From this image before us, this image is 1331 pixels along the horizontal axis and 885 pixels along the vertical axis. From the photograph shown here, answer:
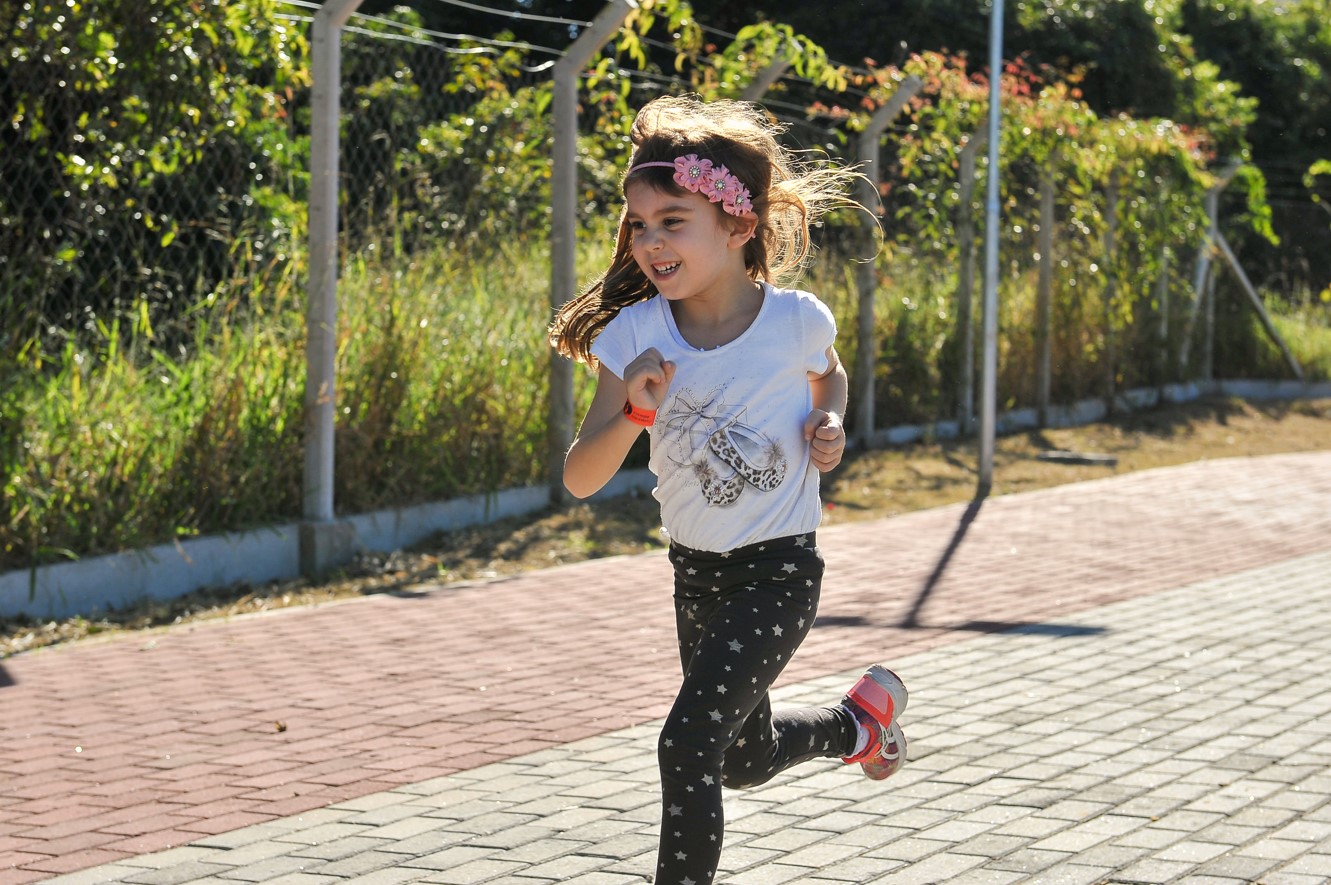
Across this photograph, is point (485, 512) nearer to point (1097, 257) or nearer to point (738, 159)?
point (738, 159)

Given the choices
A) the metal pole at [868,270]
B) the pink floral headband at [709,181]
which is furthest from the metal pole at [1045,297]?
the pink floral headband at [709,181]

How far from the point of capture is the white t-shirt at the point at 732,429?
11.4 ft

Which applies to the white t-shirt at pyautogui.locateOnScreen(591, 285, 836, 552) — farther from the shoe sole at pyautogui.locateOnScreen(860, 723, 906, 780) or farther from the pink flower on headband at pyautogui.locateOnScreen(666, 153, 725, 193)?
the shoe sole at pyautogui.locateOnScreen(860, 723, 906, 780)

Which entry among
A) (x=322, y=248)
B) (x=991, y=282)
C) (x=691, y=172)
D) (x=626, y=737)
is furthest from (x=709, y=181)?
(x=991, y=282)

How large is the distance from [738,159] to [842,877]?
1.60 metres

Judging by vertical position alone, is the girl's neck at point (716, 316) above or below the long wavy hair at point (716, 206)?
below

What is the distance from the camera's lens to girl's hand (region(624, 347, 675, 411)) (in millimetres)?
3260

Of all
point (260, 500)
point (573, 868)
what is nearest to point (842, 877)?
point (573, 868)

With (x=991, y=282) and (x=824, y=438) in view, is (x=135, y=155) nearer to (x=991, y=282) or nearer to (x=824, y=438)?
(x=824, y=438)

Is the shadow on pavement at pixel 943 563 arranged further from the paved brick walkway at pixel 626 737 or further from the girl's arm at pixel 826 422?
the girl's arm at pixel 826 422

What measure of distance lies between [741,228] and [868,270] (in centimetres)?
902

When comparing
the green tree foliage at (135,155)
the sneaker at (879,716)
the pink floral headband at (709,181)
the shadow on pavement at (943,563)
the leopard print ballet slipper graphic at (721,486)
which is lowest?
the shadow on pavement at (943,563)

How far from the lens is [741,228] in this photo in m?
3.61

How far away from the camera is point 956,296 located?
13.9 meters
